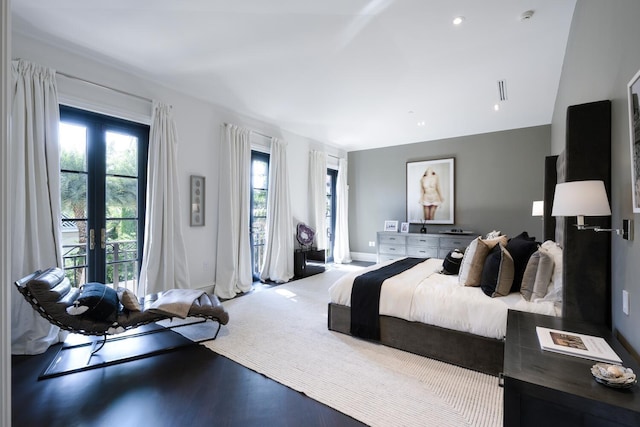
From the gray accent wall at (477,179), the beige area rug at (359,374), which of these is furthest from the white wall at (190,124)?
the gray accent wall at (477,179)

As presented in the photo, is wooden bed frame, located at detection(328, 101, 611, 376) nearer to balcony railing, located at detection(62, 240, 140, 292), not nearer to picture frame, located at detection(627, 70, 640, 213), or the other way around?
picture frame, located at detection(627, 70, 640, 213)

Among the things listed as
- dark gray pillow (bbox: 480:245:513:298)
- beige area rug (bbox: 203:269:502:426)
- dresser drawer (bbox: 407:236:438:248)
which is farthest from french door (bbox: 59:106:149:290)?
dresser drawer (bbox: 407:236:438:248)

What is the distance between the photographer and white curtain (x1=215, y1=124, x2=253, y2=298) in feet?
14.4

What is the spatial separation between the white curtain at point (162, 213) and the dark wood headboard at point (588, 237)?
3.90 meters

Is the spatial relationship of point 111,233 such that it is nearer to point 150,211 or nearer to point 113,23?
point 150,211

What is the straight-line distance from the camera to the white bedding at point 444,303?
2.21 metres

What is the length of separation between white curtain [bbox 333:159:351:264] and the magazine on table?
18.1 feet

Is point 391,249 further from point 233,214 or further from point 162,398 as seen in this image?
point 162,398

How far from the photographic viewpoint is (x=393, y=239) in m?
6.48

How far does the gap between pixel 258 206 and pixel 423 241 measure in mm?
3453

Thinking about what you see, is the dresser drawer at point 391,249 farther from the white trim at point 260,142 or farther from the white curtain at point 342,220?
the white trim at point 260,142

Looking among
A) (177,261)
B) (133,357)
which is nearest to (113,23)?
(177,261)

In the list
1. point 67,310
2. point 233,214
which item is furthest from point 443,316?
point 233,214

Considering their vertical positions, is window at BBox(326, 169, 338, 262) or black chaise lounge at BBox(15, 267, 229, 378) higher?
window at BBox(326, 169, 338, 262)
